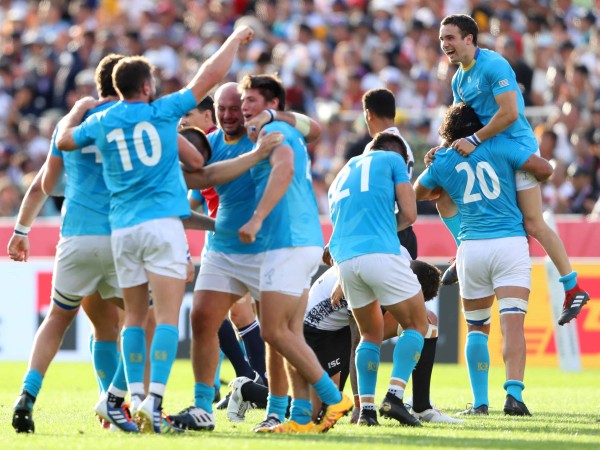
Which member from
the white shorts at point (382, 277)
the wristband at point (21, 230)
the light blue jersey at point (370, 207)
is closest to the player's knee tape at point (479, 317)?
the white shorts at point (382, 277)

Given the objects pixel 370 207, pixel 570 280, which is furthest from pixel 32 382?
pixel 570 280

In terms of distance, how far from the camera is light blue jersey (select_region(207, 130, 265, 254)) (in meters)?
7.87

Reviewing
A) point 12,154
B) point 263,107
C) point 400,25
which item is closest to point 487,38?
point 400,25

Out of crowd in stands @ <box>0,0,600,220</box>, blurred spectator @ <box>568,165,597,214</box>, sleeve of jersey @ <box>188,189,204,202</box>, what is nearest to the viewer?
sleeve of jersey @ <box>188,189,204,202</box>

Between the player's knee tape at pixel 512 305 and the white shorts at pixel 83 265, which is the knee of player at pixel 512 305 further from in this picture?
the white shorts at pixel 83 265

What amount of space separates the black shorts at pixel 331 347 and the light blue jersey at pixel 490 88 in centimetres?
206

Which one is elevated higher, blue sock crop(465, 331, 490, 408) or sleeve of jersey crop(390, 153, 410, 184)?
sleeve of jersey crop(390, 153, 410, 184)

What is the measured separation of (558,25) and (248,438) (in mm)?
12275

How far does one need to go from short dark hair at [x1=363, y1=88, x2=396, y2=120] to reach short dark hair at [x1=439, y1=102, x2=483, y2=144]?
994mm

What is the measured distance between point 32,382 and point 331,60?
13173 millimetres

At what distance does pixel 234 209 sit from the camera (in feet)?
26.1

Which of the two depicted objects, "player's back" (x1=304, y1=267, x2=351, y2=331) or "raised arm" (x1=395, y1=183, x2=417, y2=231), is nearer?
"raised arm" (x1=395, y1=183, x2=417, y2=231)

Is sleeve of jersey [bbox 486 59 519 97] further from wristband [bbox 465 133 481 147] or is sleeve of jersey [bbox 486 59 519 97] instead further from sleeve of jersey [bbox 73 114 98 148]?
sleeve of jersey [bbox 73 114 98 148]

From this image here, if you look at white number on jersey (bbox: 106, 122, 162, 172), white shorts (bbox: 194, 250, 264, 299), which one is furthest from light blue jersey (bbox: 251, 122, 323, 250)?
white number on jersey (bbox: 106, 122, 162, 172)
